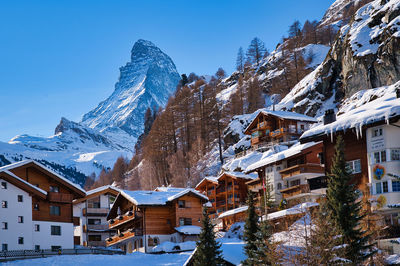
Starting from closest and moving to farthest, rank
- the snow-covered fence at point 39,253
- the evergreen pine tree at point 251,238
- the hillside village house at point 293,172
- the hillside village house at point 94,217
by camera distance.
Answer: the evergreen pine tree at point 251,238 < the snow-covered fence at point 39,253 < the hillside village house at point 293,172 < the hillside village house at point 94,217

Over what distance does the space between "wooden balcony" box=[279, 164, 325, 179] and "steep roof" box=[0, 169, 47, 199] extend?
1083 inches

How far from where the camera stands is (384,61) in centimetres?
8450

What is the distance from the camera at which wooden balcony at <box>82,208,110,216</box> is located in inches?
2926

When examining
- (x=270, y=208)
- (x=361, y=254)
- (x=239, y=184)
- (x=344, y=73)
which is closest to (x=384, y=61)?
(x=344, y=73)

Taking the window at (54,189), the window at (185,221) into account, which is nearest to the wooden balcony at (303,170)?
the window at (185,221)

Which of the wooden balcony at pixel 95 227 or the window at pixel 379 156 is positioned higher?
the window at pixel 379 156

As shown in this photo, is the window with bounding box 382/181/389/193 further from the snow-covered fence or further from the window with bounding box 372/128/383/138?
the snow-covered fence

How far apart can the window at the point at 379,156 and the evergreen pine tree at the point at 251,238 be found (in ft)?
42.9

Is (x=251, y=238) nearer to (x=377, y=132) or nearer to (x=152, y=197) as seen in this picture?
(x=377, y=132)

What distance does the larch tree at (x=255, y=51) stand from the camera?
173 metres

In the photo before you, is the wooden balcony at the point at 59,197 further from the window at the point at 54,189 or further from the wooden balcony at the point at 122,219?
the wooden balcony at the point at 122,219

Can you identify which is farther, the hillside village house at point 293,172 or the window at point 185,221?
the window at point 185,221

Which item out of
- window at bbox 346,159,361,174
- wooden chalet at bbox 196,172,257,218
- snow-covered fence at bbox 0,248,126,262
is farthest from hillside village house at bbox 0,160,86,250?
window at bbox 346,159,361,174

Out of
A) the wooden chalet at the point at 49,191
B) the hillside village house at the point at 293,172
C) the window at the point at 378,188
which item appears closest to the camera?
the window at the point at 378,188
